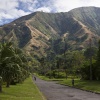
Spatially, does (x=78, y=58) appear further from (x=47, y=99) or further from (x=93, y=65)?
(x=47, y=99)

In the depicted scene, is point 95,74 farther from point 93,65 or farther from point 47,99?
point 47,99

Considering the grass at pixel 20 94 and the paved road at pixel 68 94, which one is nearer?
the grass at pixel 20 94

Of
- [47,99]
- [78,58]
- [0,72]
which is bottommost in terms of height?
[47,99]

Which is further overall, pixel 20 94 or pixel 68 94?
pixel 68 94

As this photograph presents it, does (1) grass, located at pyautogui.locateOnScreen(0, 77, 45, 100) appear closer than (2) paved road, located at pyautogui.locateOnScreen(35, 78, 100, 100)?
Yes

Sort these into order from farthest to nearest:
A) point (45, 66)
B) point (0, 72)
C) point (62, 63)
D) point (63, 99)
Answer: point (45, 66), point (62, 63), point (0, 72), point (63, 99)

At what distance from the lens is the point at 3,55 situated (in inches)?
1395

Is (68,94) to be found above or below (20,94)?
below

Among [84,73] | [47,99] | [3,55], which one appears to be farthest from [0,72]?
[84,73]

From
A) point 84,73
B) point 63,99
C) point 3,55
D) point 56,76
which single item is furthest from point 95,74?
point 56,76

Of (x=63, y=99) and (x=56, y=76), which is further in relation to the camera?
(x=56, y=76)

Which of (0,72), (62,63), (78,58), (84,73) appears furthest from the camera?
(62,63)

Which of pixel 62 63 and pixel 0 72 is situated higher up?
pixel 62 63

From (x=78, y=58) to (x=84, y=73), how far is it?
6273cm
